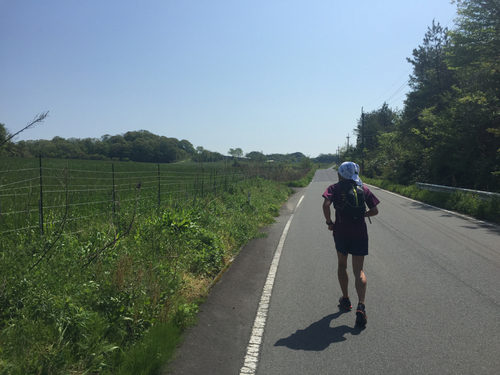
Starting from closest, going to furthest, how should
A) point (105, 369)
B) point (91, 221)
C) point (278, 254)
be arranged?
1. point (105, 369)
2. point (91, 221)
3. point (278, 254)

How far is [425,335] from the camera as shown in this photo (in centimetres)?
388

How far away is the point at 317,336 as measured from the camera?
155 inches

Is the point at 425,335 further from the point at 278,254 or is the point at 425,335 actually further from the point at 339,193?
the point at 278,254

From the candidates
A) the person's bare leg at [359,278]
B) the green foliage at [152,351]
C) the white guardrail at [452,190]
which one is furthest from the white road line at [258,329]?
the white guardrail at [452,190]

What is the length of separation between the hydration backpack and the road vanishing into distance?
1.27 meters

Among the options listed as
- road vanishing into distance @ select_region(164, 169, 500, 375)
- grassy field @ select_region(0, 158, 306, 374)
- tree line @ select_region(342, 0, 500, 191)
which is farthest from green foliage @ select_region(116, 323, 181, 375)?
tree line @ select_region(342, 0, 500, 191)

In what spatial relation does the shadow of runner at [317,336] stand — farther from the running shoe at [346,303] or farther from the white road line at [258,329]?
the running shoe at [346,303]

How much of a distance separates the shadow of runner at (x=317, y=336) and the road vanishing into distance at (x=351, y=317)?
1 centimetres

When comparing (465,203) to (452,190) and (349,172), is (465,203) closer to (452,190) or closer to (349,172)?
(452,190)

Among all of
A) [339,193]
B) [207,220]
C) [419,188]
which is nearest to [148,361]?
[339,193]

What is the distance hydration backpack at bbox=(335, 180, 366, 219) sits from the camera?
4413mm

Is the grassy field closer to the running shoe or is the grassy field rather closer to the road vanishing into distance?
the road vanishing into distance

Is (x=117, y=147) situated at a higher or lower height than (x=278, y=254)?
higher

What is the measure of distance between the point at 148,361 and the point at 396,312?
3009 mm
